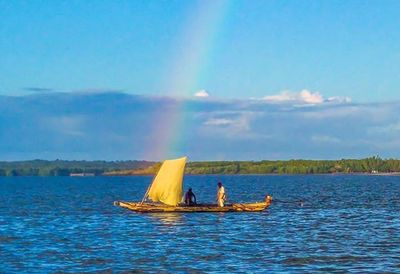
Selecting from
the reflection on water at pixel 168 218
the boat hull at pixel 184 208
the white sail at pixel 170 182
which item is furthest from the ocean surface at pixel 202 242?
the white sail at pixel 170 182

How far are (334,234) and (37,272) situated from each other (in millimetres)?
22860

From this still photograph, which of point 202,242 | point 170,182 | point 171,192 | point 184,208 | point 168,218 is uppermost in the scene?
point 170,182

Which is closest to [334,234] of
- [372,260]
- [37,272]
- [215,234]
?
[215,234]

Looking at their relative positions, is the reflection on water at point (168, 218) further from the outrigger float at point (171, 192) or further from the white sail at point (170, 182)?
the white sail at point (170, 182)

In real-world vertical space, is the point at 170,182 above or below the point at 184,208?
above

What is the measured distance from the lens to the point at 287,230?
181 ft

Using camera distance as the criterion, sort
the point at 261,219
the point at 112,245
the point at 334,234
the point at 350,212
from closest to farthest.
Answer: the point at 112,245 → the point at 334,234 → the point at 261,219 → the point at 350,212

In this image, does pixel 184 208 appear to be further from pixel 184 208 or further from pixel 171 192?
pixel 171 192

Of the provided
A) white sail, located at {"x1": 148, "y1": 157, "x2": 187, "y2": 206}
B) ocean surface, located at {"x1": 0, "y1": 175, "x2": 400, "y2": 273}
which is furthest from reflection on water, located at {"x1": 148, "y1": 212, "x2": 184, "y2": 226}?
white sail, located at {"x1": 148, "y1": 157, "x2": 187, "y2": 206}

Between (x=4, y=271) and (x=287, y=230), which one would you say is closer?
(x=4, y=271)

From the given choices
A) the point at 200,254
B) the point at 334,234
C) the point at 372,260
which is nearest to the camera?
the point at 372,260

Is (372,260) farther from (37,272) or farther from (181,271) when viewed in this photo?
(37,272)

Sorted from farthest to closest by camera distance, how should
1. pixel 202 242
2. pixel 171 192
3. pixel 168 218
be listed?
1. pixel 171 192
2. pixel 168 218
3. pixel 202 242

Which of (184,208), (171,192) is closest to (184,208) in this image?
(184,208)
